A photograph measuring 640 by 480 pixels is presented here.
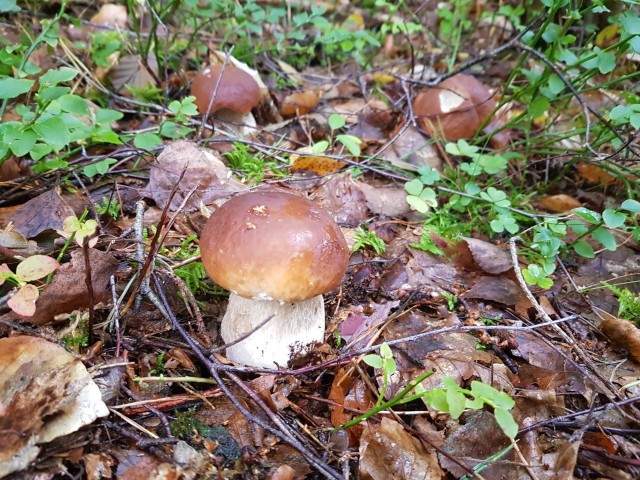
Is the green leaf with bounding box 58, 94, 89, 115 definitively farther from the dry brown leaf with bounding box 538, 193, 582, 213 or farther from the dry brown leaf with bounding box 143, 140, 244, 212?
the dry brown leaf with bounding box 538, 193, 582, 213

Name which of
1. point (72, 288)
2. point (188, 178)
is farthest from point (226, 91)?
point (72, 288)

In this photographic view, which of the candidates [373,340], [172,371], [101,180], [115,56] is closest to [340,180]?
[373,340]

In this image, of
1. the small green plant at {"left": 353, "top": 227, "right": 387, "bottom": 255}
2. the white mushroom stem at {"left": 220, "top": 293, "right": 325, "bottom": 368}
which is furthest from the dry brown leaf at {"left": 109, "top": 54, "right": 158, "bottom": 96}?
the white mushroom stem at {"left": 220, "top": 293, "right": 325, "bottom": 368}

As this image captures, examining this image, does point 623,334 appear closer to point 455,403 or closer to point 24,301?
point 455,403

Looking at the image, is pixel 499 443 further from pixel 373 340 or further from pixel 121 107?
pixel 121 107

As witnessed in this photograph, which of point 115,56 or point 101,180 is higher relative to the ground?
point 115,56
